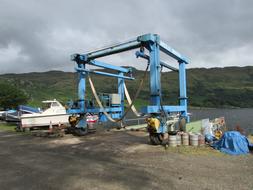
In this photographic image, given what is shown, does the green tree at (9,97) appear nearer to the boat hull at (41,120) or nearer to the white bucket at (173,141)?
the boat hull at (41,120)

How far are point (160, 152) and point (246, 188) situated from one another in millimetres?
4564

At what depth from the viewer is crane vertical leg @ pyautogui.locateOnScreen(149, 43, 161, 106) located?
1252 cm

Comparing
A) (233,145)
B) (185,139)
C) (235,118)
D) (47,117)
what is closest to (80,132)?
(47,117)

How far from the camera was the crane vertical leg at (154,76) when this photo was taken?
12.5 meters

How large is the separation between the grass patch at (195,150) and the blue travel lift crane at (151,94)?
56.1 inches

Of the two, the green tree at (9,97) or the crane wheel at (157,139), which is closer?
the crane wheel at (157,139)

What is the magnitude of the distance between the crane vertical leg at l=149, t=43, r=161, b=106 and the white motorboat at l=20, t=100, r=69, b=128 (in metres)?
11.6

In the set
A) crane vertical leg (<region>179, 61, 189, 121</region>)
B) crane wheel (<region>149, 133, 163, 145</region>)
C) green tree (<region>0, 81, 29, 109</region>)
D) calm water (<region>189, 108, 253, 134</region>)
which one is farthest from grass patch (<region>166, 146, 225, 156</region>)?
green tree (<region>0, 81, 29, 109</region>)

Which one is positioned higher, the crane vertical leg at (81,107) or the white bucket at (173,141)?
the crane vertical leg at (81,107)

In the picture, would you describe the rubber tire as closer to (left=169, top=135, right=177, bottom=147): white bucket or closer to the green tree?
(left=169, top=135, right=177, bottom=147): white bucket

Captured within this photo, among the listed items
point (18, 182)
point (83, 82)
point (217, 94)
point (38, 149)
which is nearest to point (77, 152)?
point (38, 149)

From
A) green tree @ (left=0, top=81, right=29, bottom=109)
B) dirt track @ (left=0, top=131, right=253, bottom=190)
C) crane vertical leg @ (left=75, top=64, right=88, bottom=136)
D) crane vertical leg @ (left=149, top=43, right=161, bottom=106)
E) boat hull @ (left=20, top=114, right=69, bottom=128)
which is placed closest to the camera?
dirt track @ (left=0, top=131, right=253, bottom=190)

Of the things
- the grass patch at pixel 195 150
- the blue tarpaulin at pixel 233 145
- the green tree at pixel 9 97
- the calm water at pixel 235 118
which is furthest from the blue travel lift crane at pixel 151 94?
the green tree at pixel 9 97

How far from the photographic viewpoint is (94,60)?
59.8 feet
